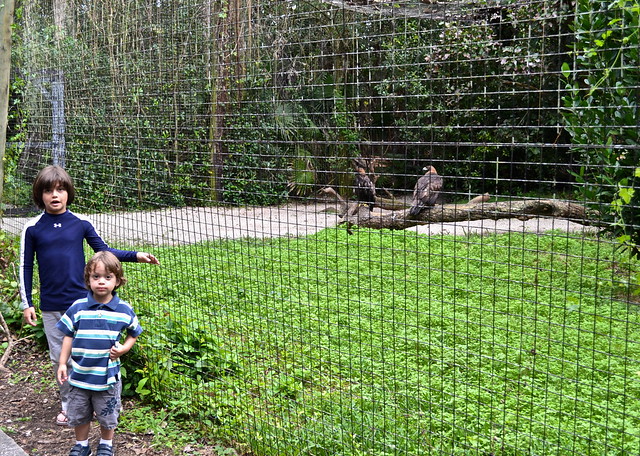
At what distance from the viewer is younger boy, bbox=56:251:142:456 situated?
9.79ft

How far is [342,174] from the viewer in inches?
144

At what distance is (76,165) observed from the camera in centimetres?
533

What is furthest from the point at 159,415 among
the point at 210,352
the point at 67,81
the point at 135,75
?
the point at 67,81

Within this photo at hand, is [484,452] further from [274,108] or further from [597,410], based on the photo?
[274,108]

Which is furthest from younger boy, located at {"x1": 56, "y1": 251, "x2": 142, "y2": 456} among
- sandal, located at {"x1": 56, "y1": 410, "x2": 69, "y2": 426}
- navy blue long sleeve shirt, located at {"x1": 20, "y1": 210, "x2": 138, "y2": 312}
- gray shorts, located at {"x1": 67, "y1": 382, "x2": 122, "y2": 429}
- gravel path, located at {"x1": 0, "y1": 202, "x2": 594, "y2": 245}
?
gravel path, located at {"x1": 0, "y1": 202, "x2": 594, "y2": 245}

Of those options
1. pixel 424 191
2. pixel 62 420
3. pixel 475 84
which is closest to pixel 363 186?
pixel 424 191

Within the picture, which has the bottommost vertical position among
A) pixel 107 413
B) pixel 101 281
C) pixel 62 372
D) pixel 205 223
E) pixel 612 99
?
pixel 107 413

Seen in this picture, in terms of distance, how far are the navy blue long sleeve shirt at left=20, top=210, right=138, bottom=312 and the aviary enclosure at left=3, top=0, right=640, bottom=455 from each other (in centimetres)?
65

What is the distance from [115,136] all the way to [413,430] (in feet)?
9.67

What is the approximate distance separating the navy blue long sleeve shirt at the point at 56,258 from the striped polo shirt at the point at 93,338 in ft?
1.52

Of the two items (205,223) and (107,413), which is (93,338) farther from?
(205,223)

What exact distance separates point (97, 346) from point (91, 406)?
1.04 ft

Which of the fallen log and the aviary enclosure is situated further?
the aviary enclosure

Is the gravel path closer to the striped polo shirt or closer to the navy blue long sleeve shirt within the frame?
the navy blue long sleeve shirt
